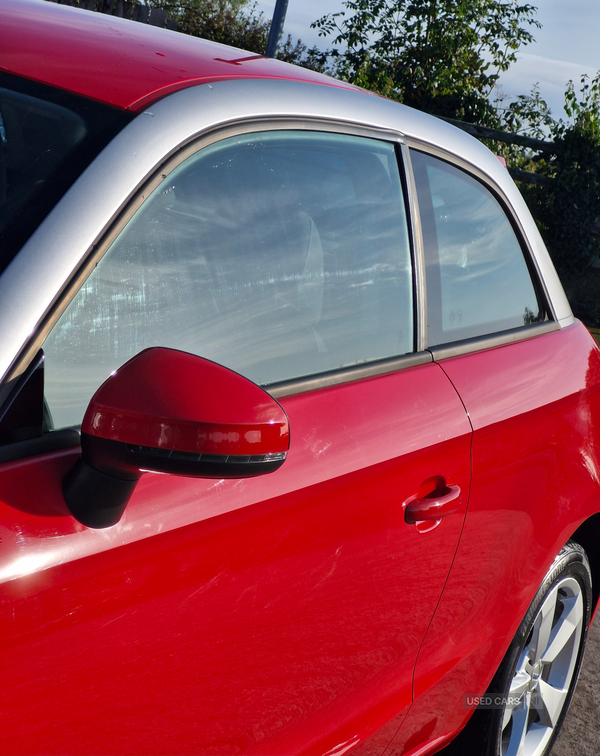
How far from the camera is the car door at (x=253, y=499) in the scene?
1.03 metres

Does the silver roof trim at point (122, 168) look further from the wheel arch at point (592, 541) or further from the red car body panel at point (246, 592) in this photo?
the wheel arch at point (592, 541)

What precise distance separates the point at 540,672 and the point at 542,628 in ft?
0.58

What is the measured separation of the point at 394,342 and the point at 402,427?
0.23 m

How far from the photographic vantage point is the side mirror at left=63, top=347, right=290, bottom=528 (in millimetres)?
934

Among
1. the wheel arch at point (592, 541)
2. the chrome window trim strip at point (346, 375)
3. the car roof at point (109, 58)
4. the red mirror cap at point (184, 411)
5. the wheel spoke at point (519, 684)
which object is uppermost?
the car roof at point (109, 58)

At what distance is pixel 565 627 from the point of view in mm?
2420

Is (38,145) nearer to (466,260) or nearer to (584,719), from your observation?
(466,260)

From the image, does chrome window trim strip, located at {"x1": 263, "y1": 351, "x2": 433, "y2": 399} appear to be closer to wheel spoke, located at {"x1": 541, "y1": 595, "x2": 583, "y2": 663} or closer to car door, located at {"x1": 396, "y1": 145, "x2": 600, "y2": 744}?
car door, located at {"x1": 396, "y1": 145, "x2": 600, "y2": 744}

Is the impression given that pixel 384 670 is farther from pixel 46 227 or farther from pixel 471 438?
pixel 46 227

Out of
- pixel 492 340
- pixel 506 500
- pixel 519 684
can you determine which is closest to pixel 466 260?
pixel 492 340

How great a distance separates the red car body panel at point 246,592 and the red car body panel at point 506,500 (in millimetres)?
84

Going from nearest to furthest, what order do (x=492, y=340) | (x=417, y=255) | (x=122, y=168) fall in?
(x=122, y=168) → (x=417, y=255) → (x=492, y=340)

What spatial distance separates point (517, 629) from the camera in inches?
84.2

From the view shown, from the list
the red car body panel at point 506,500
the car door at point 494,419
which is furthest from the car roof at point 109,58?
the red car body panel at point 506,500
